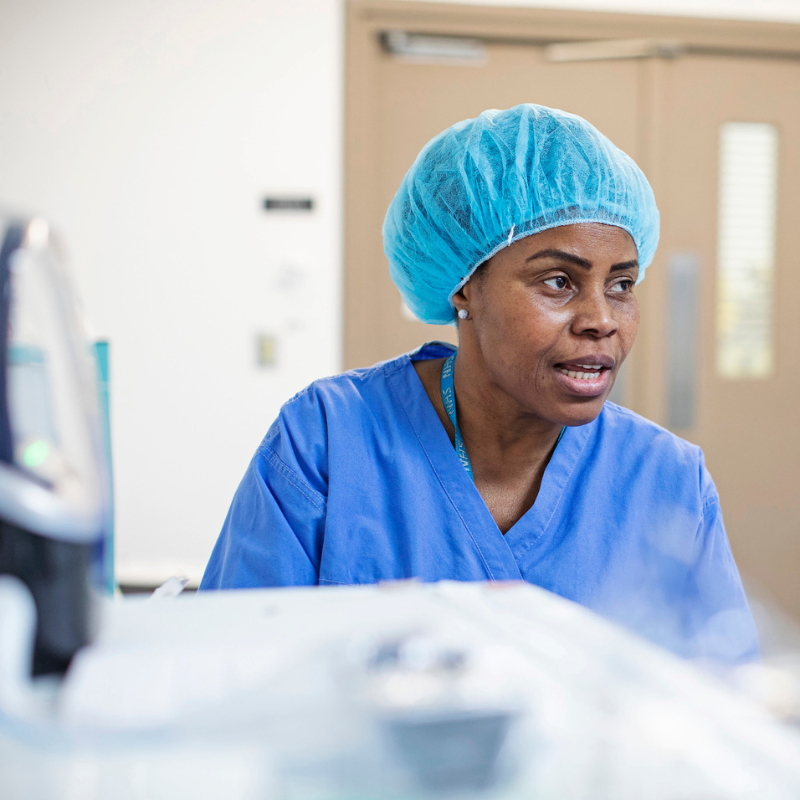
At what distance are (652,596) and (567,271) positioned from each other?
0.41 meters

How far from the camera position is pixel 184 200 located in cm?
208

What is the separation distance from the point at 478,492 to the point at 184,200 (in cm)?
147

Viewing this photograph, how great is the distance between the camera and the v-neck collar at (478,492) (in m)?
0.93

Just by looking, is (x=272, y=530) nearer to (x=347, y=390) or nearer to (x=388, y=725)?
(x=347, y=390)

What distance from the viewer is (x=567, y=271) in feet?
3.10

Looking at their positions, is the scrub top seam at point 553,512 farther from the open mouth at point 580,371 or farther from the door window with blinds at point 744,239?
the door window with blinds at point 744,239

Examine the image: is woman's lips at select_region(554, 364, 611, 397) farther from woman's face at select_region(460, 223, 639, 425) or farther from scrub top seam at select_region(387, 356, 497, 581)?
scrub top seam at select_region(387, 356, 497, 581)

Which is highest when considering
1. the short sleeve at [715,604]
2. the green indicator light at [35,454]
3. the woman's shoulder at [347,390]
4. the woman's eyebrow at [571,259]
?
the woman's eyebrow at [571,259]

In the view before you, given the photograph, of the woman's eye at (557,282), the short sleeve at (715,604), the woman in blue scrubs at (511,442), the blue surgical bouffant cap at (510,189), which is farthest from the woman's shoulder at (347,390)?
the short sleeve at (715,604)

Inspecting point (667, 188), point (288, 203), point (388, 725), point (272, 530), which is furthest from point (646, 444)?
point (667, 188)

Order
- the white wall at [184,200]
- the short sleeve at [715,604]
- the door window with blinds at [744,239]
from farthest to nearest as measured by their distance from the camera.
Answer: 1. the door window with blinds at [744,239]
2. the white wall at [184,200]
3. the short sleeve at [715,604]

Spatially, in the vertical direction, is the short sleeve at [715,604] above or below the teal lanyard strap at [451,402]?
below

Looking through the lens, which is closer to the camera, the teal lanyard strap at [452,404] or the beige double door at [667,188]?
the teal lanyard strap at [452,404]

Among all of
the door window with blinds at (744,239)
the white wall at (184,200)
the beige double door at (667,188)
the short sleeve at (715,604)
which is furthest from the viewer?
the door window with blinds at (744,239)
